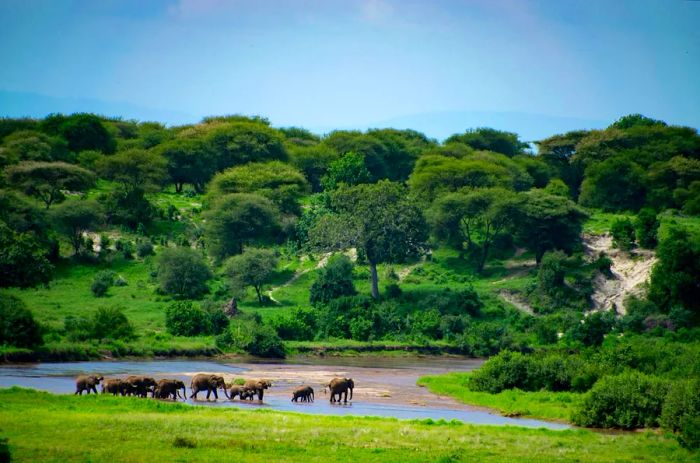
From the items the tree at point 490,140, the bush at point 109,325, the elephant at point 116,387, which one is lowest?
the elephant at point 116,387

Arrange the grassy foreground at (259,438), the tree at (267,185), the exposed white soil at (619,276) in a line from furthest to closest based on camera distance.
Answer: the tree at (267,185) → the exposed white soil at (619,276) → the grassy foreground at (259,438)

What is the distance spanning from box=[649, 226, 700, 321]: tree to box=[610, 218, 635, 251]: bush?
8534mm

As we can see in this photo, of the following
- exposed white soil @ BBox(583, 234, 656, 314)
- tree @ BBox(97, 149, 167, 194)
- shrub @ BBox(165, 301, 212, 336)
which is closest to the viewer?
shrub @ BBox(165, 301, 212, 336)

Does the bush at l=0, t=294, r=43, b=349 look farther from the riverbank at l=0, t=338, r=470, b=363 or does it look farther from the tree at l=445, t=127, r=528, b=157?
the tree at l=445, t=127, r=528, b=157

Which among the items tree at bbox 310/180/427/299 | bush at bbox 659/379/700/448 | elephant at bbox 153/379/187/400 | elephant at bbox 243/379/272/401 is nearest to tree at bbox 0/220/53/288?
elephant at bbox 153/379/187/400

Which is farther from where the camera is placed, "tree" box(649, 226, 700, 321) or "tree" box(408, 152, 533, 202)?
"tree" box(408, 152, 533, 202)

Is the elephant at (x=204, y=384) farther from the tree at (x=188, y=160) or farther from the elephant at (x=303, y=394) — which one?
the tree at (x=188, y=160)

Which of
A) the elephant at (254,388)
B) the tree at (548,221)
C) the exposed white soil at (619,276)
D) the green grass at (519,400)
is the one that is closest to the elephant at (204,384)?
the elephant at (254,388)

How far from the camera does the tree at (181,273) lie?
241 ft

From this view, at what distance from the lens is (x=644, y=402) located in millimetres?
Result: 35719

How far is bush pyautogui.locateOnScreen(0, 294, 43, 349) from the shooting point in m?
51.1

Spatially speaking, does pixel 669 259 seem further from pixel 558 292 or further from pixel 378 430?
pixel 378 430

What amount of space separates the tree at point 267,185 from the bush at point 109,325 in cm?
3371

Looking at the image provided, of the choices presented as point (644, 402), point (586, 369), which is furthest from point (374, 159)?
point (644, 402)
